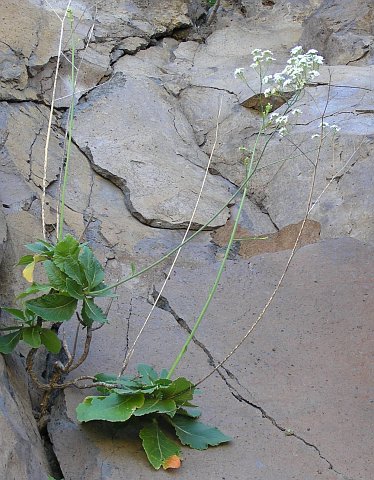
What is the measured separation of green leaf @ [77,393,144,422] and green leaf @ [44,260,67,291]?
0.38m

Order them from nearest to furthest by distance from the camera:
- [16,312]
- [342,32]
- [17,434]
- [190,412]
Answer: [17,434] → [16,312] → [190,412] → [342,32]

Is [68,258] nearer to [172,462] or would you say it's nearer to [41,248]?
[41,248]

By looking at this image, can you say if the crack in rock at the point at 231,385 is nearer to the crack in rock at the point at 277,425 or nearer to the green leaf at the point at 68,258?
the crack in rock at the point at 277,425

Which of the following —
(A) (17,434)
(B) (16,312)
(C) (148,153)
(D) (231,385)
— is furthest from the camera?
(C) (148,153)

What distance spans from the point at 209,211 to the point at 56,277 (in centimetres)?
163

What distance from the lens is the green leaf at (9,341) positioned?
2.48 meters

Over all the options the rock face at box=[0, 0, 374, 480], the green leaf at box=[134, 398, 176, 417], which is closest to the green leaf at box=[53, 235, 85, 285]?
the rock face at box=[0, 0, 374, 480]

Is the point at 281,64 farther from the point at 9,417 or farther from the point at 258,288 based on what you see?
the point at 9,417

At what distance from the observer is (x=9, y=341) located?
250 centimetres

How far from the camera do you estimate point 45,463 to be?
2406mm

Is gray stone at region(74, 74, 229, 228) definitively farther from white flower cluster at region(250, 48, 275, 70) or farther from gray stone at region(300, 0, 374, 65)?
gray stone at region(300, 0, 374, 65)

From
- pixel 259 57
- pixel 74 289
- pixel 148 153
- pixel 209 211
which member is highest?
pixel 259 57

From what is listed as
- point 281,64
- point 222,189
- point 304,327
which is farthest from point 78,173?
point 281,64

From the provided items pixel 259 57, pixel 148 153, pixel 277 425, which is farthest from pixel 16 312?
pixel 148 153
